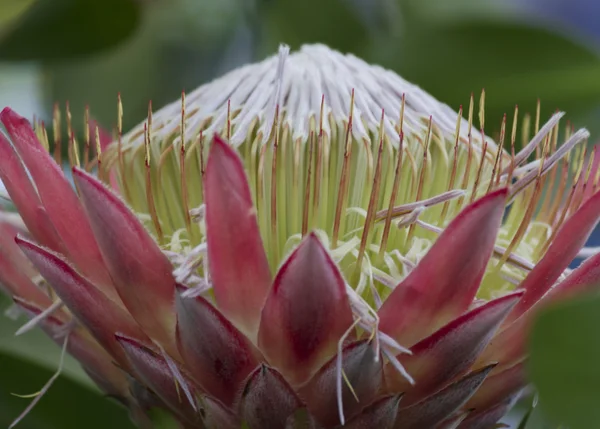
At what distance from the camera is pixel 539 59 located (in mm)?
1345

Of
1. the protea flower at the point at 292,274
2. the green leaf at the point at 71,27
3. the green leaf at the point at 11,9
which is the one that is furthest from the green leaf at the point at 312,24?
the protea flower at the point at 292,274

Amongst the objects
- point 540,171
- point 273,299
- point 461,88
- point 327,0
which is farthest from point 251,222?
point 327,0

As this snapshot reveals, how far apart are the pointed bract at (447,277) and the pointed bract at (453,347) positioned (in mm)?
14

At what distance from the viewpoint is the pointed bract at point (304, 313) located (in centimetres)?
61

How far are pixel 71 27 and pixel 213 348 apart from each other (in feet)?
2.59

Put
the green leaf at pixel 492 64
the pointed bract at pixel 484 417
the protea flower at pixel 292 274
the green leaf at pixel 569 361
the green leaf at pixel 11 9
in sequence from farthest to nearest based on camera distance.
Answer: the green leaf at pixel 492 64, the green leaf at pixel 11 9, the pointed bract at pixel 484 417, the protea flower at pixel 292 274, the green leaf at pixel 569 361

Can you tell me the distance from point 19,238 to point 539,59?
95 centimetres

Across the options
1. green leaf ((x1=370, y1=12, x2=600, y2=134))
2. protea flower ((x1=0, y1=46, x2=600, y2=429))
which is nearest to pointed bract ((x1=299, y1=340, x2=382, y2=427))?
protea flower ((x1=0, y1=46, x2=600, y2=429))

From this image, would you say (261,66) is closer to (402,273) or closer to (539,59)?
(402,273)

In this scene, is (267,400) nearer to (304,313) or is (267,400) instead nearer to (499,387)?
(304,313)

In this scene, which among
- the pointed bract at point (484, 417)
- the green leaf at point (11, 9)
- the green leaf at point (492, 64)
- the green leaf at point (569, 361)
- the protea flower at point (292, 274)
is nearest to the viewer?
the green leaf at point (569, 361)

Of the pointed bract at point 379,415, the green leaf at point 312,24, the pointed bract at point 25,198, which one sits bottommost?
the pointed bract at point 379,415

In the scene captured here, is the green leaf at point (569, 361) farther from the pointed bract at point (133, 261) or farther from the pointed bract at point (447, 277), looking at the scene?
the pointed bract at point (133, 261)

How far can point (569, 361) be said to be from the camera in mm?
541
